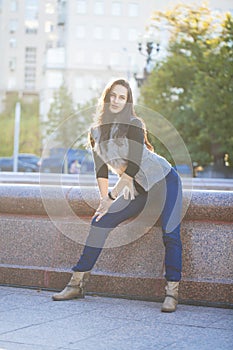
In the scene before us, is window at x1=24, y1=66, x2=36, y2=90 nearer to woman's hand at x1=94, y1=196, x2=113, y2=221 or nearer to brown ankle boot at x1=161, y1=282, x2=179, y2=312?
woman's hand at x1=94, y1=196, x2=113, y2=221

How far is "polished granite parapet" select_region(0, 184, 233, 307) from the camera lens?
7.15 m

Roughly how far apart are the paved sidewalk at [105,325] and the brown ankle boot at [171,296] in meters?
0.06

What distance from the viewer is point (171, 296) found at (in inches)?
270

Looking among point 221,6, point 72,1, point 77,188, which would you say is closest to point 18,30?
point 72,1

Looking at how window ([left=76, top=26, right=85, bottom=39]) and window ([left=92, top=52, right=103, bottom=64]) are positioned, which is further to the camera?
window ([left=92, top=52, right=103, bottom=64])

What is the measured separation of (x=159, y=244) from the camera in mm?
7363

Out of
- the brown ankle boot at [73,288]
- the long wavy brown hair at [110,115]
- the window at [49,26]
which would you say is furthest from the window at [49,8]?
the brown ankle boot at [73,288]

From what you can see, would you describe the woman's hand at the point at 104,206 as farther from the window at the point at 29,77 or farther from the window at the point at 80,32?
the window at the point at 29,77

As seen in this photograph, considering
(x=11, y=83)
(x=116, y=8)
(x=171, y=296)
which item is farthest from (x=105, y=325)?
(x=11, y=83)

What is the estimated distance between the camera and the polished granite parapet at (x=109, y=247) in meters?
7.15

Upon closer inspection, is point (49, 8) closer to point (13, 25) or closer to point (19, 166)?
point (13, 25)

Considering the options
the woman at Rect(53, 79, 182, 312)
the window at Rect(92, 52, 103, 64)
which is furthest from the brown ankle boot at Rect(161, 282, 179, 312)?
the window at Rect(92, 52, 103, 64)

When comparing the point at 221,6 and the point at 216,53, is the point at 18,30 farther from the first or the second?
the point at 216,53

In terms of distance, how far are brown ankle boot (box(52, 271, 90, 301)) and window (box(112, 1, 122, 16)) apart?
99.5 meters
